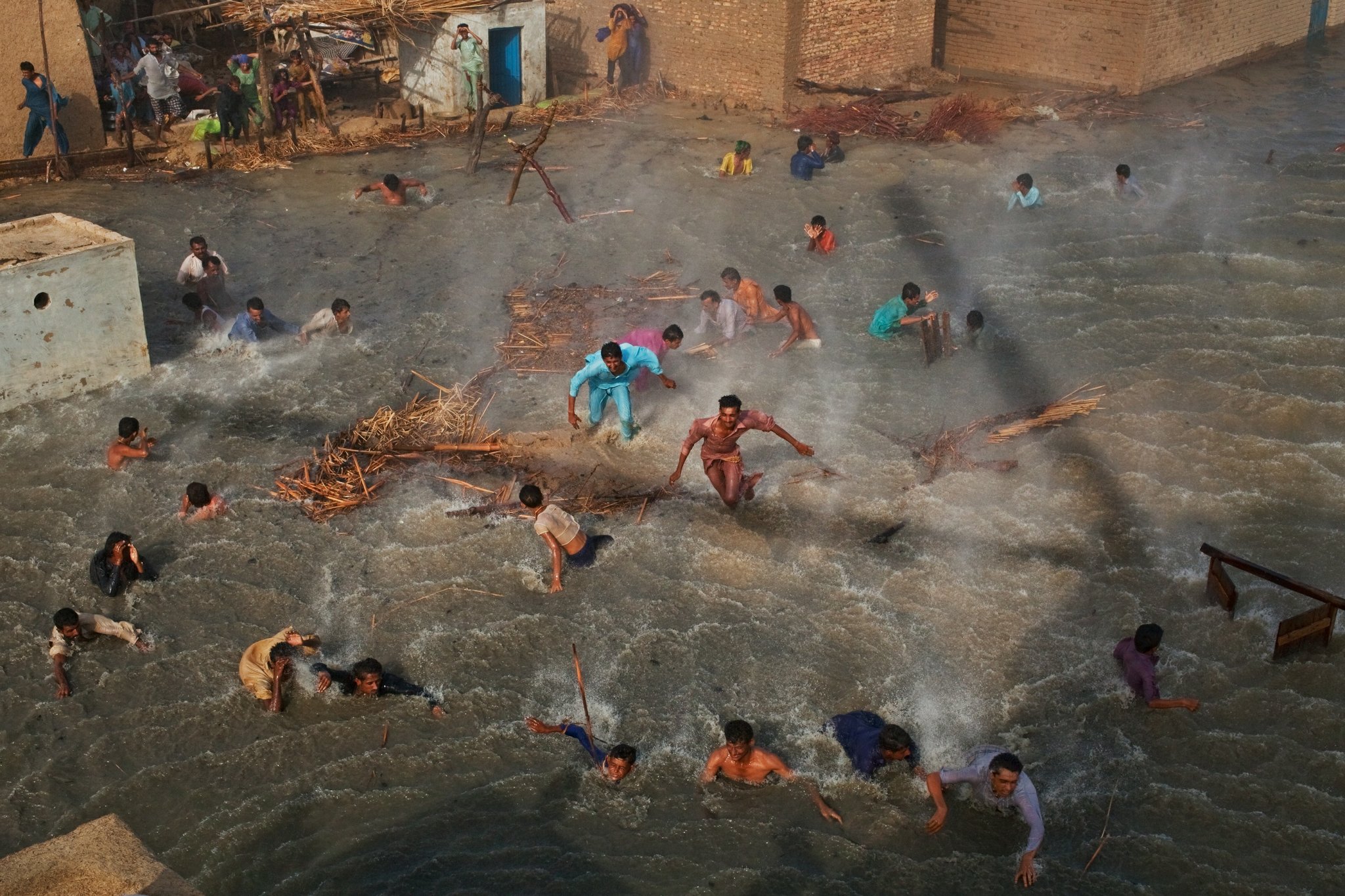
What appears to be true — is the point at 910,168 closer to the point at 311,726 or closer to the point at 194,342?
the point at 194,342

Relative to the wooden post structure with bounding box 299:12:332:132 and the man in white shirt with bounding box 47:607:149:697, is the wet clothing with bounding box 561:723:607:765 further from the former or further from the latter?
the wooden post structure with bounding box 299:12:332:132

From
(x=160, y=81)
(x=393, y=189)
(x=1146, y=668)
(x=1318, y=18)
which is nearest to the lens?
(x=1146, y=668)

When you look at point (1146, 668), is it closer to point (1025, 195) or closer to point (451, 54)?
point (1025, 195)

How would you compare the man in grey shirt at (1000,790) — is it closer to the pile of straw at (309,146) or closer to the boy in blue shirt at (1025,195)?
the boy in blue shirt at (1025,195)

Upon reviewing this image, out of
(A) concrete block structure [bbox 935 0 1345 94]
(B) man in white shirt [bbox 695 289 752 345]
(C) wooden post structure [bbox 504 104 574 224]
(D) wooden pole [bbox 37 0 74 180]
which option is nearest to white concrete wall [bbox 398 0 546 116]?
(C) wooden post structure [bbox 504 104 574 224]

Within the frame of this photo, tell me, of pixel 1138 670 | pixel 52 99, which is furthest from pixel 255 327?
pixel 1138 670
